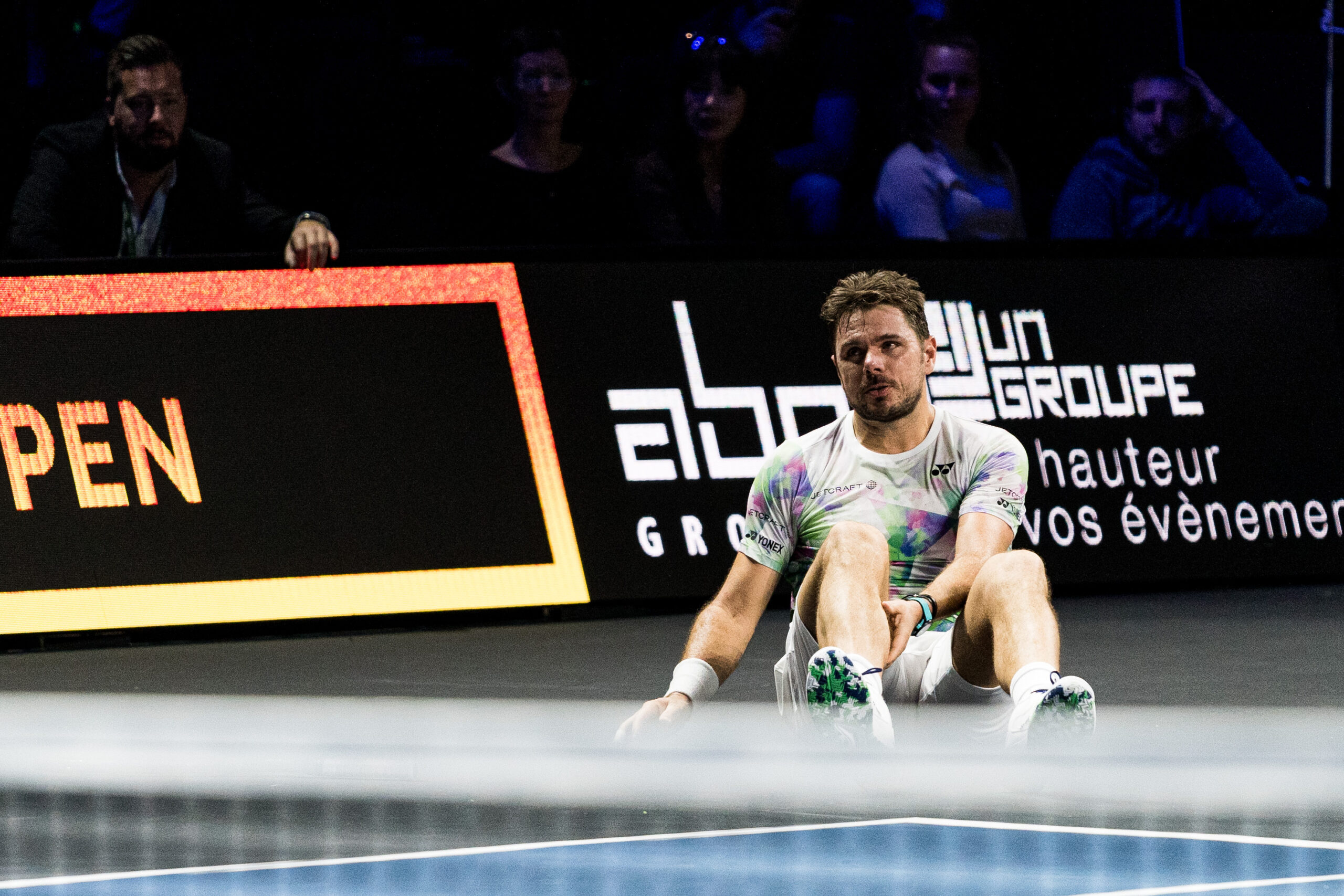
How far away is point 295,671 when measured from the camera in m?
8.14

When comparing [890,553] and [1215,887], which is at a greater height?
[890,553]

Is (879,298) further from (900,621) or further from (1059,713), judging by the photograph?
(1059,713)

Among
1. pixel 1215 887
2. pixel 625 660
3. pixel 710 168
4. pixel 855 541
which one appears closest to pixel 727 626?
pixel 855 541

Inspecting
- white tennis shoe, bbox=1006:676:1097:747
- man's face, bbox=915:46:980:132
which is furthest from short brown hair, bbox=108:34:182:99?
white tennis shoe, bbox=1006:676:1097:747

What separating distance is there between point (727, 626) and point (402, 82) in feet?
18.2

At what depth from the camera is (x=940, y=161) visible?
1055 centimetres

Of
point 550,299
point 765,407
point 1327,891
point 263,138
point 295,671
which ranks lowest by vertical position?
point 1327,891

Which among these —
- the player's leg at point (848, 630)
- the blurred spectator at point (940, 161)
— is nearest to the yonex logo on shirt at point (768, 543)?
the player's leg at point (848, 630)

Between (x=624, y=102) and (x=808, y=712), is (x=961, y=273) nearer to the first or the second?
(x=624, y=102)

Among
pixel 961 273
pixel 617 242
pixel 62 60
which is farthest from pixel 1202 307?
pixel 62 60

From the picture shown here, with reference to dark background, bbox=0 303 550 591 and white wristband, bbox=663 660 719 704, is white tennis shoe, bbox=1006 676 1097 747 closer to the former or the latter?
white wristband, bbox=663 660 719 704

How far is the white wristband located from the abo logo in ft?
14.3

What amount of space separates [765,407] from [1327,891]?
19.4 feet

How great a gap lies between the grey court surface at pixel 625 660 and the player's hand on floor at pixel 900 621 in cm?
220
